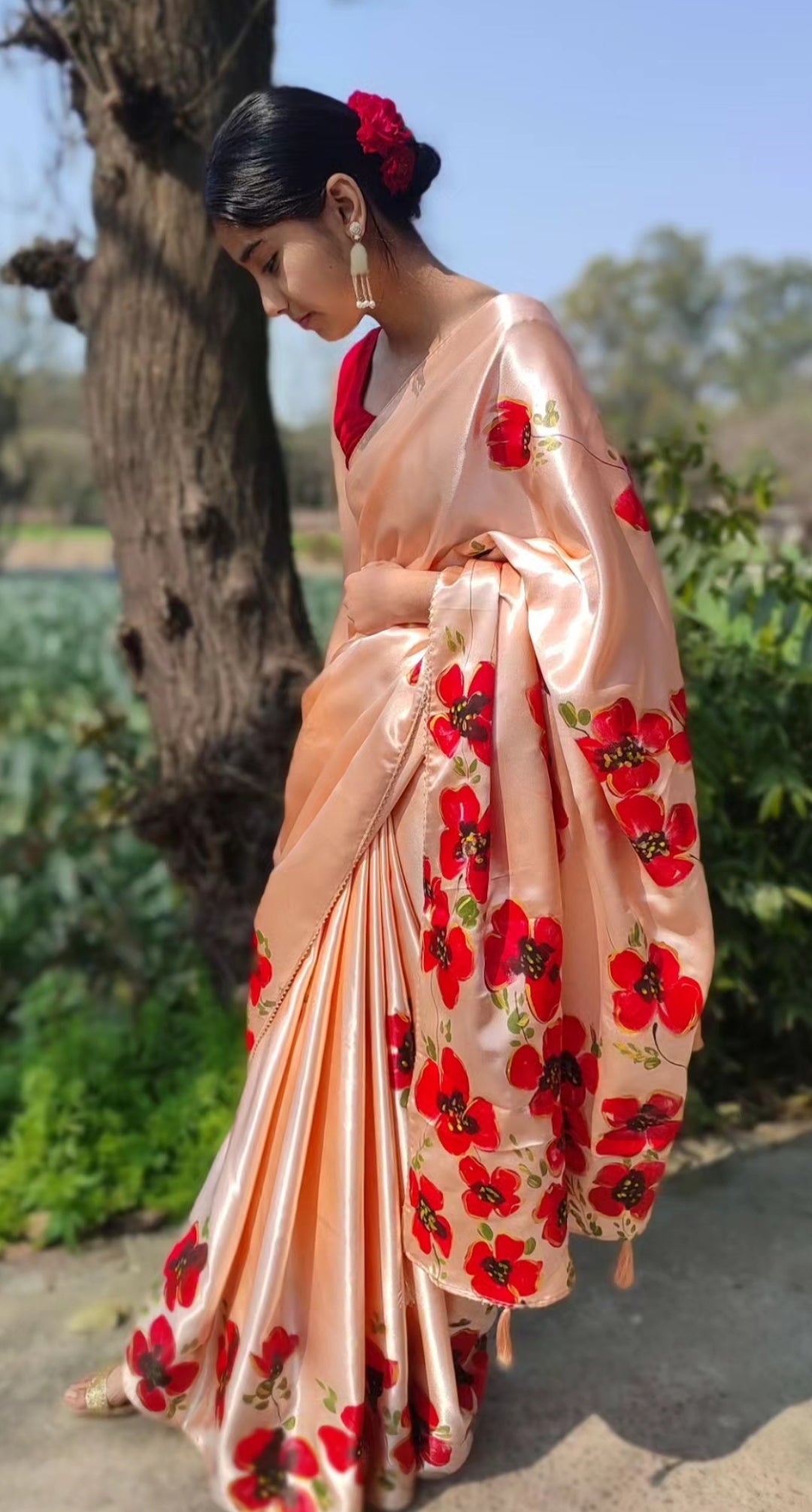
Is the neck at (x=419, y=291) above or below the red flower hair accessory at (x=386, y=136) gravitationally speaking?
below

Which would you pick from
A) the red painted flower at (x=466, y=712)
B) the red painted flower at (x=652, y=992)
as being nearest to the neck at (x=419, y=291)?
the red painted flower at (x=466, y=712)

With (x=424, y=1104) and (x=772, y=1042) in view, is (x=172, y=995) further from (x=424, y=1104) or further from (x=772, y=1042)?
(x=424, y=1104)

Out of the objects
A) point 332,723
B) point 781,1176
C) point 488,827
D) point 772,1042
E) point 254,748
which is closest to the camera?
point 488,827

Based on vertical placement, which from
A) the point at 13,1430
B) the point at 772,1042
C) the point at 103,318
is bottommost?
the point at 13,1430

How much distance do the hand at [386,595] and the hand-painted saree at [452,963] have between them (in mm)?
24

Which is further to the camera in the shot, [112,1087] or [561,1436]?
[112,1087]

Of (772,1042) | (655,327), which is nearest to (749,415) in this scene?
(655,327)

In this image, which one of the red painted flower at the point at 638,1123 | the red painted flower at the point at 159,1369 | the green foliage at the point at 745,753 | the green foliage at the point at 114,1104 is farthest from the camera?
the green foliage at the point at 745,753

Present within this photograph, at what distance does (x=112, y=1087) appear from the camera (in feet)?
10.6

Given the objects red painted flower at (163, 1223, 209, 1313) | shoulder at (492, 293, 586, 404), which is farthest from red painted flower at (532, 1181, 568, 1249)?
shoulder at (492, 293, 586, 404)

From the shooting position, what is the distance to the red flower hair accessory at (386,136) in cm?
181

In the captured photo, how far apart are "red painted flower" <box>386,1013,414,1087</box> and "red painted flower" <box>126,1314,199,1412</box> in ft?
1.77

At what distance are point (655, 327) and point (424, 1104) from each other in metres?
47.9

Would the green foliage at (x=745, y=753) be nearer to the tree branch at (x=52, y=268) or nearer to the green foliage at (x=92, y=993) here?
the green foliage at (x=92, y=993)
